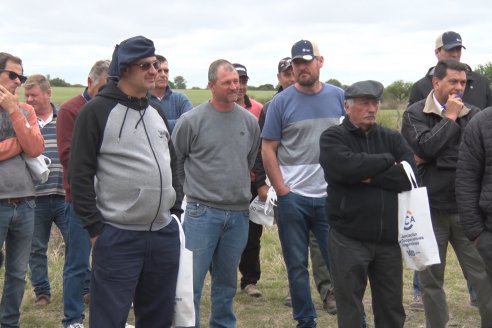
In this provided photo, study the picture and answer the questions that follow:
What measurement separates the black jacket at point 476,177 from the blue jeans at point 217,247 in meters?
1.74

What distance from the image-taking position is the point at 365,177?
4.74 metres

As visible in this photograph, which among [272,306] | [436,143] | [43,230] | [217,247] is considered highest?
[436,143]

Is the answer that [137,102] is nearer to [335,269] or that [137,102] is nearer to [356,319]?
[335,269]

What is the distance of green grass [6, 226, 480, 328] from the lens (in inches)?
257

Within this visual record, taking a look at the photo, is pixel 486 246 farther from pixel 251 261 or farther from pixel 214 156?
pixel 251 261

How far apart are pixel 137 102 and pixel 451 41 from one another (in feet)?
11.8

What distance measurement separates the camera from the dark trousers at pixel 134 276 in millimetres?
4258

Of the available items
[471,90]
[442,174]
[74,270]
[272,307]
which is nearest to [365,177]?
[442,174]

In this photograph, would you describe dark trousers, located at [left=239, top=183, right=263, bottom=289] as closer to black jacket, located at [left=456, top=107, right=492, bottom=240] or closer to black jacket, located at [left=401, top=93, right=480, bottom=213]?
black jacket, located at [left=401, top=93, right=480, bottom=213]

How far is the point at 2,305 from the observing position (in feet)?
19.2

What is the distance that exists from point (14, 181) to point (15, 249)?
2.06ft

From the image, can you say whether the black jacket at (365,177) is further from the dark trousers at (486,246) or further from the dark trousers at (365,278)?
the dark trousers at (486,246)

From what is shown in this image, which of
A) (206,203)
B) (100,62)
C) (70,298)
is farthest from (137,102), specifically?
(70,298)

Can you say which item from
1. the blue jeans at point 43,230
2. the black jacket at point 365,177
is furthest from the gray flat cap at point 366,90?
the blue jeans at point 43,230
